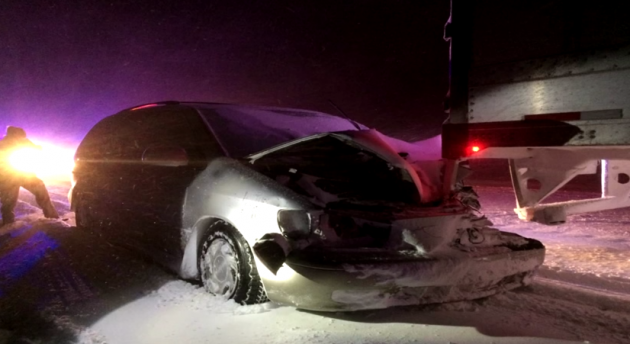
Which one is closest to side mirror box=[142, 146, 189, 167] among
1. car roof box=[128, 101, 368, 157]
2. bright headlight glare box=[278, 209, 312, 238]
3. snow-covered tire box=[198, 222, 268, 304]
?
car roof box=[128, 101, 368, 157]

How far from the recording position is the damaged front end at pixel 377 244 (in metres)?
3.02

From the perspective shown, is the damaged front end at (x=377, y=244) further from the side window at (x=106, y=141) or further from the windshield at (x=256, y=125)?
the side window at (x=106, y=141)

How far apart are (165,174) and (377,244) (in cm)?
212

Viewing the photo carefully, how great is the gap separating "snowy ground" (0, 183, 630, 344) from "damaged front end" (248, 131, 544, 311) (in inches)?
8.5

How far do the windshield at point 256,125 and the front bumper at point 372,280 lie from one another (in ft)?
4.12

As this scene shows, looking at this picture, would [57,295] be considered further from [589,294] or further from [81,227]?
[589,294]

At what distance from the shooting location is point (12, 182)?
25.8ft

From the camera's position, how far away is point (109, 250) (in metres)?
5.49

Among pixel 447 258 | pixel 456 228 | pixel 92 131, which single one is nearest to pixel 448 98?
pixel 456 228

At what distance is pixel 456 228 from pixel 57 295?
3194 millimetres

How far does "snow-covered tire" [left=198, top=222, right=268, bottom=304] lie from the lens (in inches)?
138

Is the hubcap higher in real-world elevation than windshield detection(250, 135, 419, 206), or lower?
lower

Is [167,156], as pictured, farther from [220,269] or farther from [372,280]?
[372,280]

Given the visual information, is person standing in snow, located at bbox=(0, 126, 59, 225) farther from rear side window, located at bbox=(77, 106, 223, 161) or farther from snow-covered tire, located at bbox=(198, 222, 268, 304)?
snow-covered tire, located at bbox=(198, 222, 268, 304)
